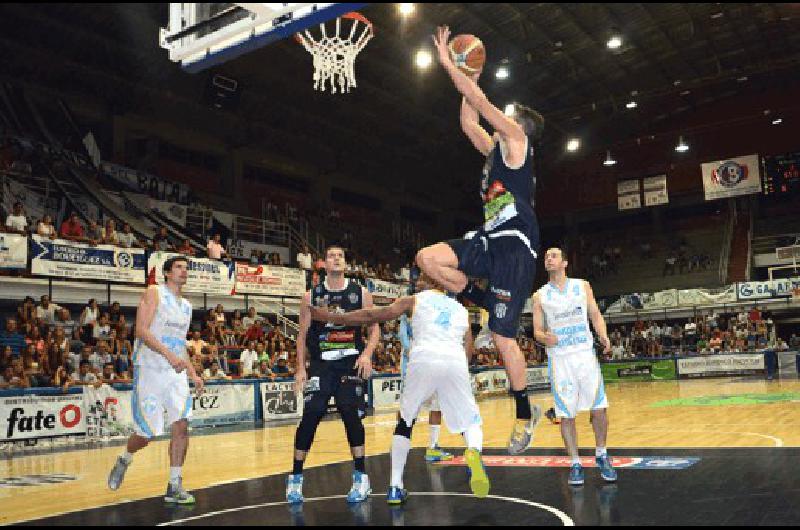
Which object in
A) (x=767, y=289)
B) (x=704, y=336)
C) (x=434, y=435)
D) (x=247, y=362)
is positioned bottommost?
(x=434, y=435)

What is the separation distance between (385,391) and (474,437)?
48.6 feet

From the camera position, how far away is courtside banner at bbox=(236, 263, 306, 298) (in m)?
20.7

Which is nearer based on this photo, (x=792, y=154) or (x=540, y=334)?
(x=540, y=334)

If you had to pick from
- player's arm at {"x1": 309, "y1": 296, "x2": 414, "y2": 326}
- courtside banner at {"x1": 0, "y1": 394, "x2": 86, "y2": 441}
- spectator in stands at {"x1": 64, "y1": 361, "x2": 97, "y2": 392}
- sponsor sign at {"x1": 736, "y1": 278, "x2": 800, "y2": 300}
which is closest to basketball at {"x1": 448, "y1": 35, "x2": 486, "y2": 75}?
player's arm at {"x1": 309, "y1": 296, "x2": 414, "y2": 326}

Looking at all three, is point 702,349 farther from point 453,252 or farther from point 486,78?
point 453,252

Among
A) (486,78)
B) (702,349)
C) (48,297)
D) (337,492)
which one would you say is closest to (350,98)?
(486,78)

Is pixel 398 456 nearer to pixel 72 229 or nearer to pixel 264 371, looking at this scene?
pixel 264 371

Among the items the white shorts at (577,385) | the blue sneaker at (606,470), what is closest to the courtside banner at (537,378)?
the white shorts at (577,385)

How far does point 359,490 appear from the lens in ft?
20.3

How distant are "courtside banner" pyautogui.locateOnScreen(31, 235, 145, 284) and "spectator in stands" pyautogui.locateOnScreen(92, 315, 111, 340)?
1.35 metres

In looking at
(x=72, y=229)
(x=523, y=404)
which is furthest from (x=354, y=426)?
(x=72, y=229)

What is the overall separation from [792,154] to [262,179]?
75.7 ft

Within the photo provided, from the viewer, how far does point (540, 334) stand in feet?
22.9

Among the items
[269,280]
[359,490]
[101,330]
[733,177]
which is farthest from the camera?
[733,177]
